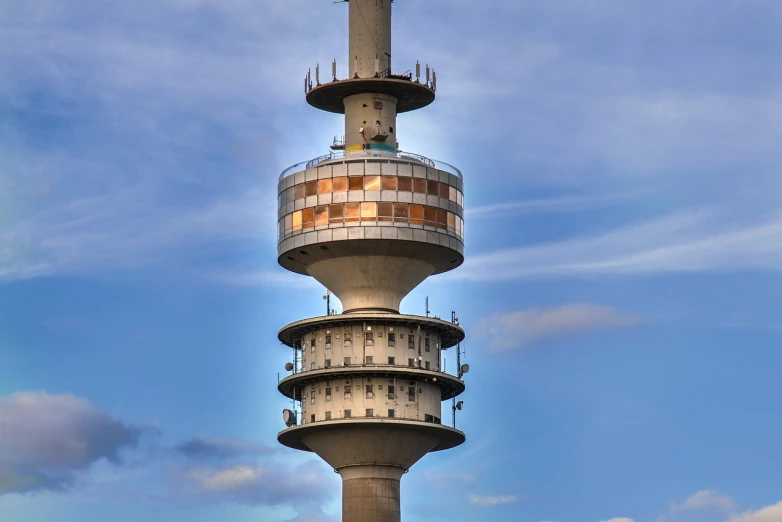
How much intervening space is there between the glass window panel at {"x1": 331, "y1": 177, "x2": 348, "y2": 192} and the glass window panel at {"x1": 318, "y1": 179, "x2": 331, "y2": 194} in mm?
382

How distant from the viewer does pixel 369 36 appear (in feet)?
513

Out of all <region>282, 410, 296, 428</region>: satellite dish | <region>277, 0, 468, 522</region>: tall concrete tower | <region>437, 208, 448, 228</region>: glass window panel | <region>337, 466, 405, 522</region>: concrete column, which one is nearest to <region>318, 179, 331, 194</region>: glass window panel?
<region>277, 0, 468, 522</region>: tall concrete tower

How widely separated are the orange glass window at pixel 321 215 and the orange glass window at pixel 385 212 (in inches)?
163

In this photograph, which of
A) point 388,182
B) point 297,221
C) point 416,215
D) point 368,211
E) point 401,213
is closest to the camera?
point 368,211

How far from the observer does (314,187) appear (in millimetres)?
151750

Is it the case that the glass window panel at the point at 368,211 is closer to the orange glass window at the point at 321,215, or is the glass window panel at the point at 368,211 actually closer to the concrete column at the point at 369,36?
the orange glass window at the point at 321,215

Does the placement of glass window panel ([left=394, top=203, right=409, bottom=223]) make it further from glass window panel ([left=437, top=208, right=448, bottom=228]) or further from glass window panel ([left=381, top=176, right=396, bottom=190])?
glass window panel ([left=437, top=208, right=448, bottom=228])

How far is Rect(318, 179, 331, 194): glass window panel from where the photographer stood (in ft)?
496

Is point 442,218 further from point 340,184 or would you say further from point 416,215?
point 340,184

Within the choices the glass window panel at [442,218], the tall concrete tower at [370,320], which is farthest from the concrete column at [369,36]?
the glass window panel at [442,218]

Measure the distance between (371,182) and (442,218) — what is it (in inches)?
252

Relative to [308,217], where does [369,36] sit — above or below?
above

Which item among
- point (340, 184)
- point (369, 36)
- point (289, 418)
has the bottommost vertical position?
point (289, 418)

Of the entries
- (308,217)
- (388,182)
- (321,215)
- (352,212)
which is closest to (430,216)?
(388,182)
